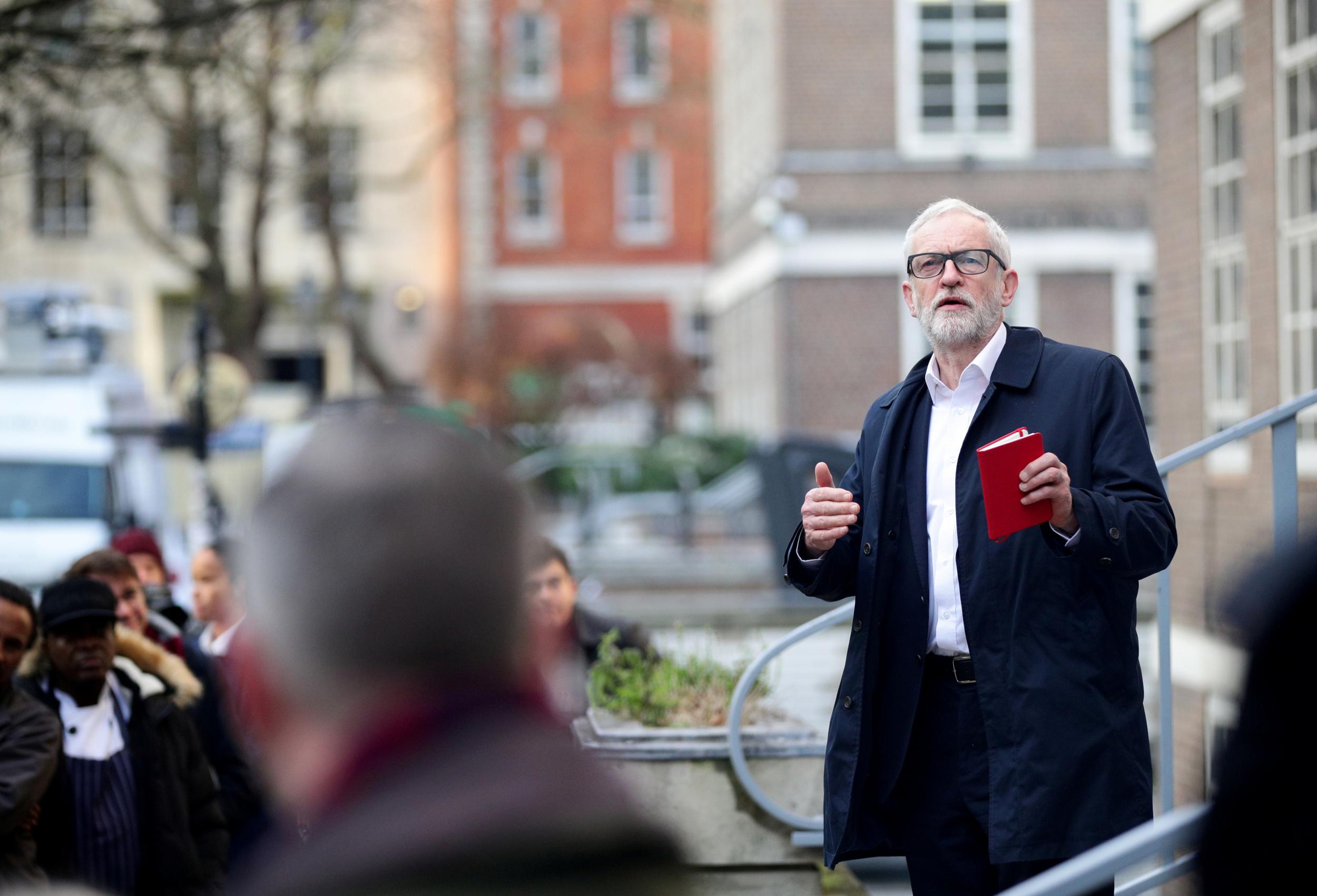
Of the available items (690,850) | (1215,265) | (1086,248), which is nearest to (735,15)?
(1086,248)

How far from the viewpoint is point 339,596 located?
1399mm

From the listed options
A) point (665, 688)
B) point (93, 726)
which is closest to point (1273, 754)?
point (93, 726)

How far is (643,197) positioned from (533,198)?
3080mm

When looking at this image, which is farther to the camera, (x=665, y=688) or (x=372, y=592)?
(x=665, y=688)

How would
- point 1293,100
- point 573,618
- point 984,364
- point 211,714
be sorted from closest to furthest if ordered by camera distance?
point 984,364 < point 211,714 < point 573,618 < point 1293,100

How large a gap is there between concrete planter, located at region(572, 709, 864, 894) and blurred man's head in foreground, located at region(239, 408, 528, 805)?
Answer: 4039mm

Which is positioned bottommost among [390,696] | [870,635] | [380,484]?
[870,635]

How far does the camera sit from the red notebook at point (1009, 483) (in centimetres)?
309

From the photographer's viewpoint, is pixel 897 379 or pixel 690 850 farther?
pixel 897 379

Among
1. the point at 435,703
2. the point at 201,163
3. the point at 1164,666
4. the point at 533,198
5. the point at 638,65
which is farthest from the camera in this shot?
the point at 533,198

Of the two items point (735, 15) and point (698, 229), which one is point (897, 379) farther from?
point (698, 229)

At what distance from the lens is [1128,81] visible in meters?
24.8

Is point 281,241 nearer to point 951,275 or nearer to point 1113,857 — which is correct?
point 951,275

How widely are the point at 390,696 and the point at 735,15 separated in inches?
1183
